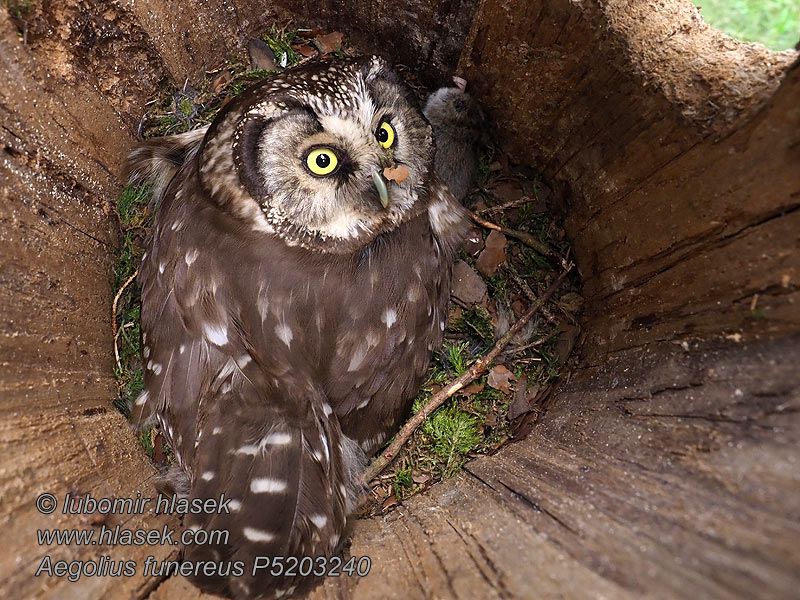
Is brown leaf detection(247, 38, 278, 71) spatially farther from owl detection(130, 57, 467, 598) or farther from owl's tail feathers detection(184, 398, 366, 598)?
owl's tail feathers detection(184, 398, 366, 598)

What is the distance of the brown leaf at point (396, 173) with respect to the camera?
183 cm

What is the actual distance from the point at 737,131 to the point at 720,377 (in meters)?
0.63

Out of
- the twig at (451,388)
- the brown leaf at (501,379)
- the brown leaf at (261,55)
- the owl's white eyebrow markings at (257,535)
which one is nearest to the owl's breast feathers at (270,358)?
the owl's white eyebrow markings at (257,535)

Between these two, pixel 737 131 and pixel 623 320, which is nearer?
pixel 737 131

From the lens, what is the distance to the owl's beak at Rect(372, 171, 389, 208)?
5.89 feet

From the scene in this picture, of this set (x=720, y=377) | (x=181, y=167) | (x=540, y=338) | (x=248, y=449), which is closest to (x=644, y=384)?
(x=720, y=377)

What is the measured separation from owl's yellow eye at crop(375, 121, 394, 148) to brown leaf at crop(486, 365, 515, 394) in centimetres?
101

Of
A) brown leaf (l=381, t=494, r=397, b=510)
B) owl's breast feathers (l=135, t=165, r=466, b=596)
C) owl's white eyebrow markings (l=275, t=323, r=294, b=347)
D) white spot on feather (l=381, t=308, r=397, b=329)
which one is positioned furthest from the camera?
brown leaf (l=381, t=494, r=397, b=510)

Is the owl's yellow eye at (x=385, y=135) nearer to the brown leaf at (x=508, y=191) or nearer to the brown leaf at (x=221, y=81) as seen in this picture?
the brown leaf at (x=508, y=191)

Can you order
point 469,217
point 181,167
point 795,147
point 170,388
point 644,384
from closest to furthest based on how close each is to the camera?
point 795,147 → point 644,384 → point 170,388 → point 181,167 → point 469,217

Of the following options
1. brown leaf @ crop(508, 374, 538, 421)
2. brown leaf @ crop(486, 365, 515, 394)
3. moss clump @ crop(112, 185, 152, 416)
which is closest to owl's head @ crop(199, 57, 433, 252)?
moss clump @ crop(112, 185, 152, 416)

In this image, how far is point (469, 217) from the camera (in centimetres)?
234

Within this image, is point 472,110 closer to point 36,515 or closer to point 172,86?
point 172,86

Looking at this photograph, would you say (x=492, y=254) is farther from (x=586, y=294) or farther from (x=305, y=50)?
(x=305, y=50)
